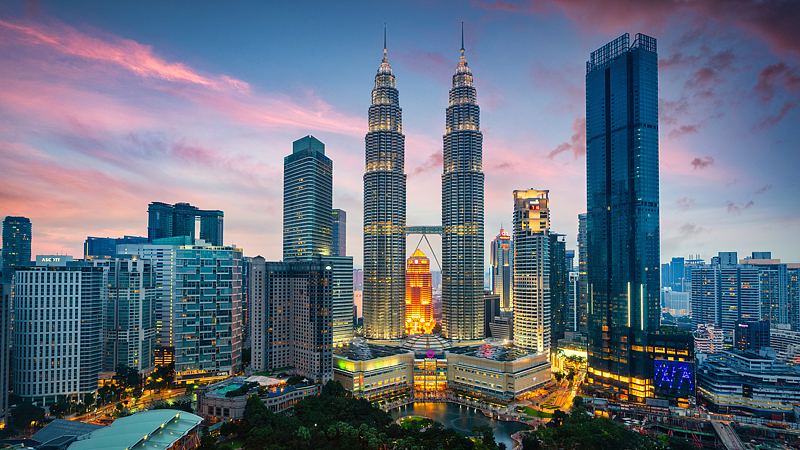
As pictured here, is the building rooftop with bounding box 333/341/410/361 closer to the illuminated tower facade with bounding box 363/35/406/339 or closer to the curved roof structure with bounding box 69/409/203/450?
the illuminated tower facade with bounding box 363/35/406/339

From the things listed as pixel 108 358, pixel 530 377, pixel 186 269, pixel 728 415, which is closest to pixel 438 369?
pixel 530 377

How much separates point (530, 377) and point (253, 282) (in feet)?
278

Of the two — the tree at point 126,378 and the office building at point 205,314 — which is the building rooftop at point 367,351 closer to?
the office building at point 205,314

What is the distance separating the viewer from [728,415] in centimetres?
9538

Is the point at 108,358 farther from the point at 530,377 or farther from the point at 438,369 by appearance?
the point at 530,377

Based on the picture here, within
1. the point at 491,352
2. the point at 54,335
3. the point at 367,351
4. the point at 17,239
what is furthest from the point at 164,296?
the point at 491,352

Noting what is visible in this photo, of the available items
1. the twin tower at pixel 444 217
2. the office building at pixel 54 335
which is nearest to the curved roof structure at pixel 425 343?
the twin tower at pixel 444 217

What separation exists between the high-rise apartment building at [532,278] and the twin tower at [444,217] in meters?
19.5

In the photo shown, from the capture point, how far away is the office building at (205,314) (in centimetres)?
11969

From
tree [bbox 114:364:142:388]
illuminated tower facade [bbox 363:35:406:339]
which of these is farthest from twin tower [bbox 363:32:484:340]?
tree [bbox 114:364:142:388]

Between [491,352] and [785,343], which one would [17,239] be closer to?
[491,352]

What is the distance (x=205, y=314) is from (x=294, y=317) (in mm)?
25857

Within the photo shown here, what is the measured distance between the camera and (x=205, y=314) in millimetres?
122812

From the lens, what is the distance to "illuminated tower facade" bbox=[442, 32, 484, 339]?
171375 millimetres
